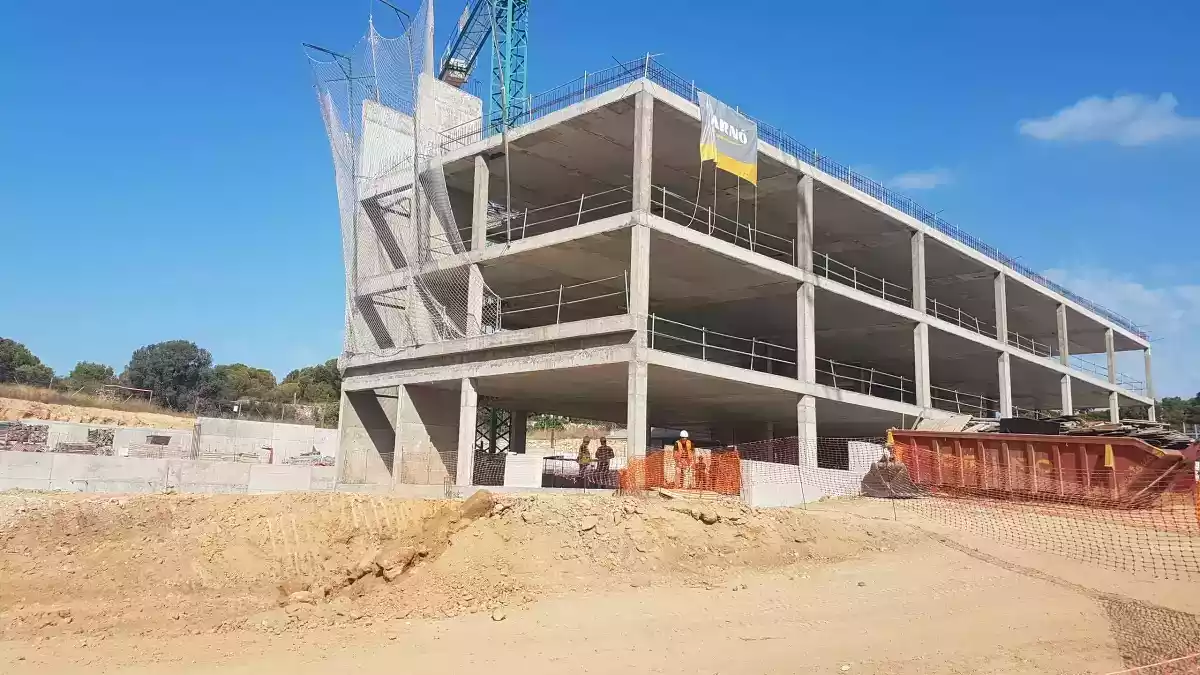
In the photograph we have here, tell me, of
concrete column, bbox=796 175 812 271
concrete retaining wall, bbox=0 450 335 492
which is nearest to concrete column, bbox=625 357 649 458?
concrete column, bbox=796 175 812 271

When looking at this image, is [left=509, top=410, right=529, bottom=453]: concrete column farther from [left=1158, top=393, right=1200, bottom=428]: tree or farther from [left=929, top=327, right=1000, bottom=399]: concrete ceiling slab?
[left=1158, top=393, right=1200, bottom=428]: tree

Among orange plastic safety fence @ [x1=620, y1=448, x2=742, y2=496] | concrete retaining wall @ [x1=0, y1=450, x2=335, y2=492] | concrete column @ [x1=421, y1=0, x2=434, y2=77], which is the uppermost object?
concrete column @ [x1=421, y1=0, x2=434, y2=77]

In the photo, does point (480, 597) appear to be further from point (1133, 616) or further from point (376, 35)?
point (376, 35)

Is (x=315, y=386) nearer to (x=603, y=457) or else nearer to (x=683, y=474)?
(x=603, y=457)

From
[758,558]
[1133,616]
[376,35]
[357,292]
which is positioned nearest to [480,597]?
[758,558]

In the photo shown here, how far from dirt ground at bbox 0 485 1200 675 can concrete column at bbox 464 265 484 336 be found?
845 cm

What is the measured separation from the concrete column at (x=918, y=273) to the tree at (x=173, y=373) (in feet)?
175

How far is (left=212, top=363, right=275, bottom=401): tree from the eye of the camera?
65312 millimetres

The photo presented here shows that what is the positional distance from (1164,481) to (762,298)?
13201 millimetres

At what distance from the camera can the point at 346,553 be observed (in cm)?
1478

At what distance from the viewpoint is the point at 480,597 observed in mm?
11125

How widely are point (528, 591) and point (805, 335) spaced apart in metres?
15.7

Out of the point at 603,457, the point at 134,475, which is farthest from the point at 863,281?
the point at 134,475

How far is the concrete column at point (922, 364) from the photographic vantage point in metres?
29.6
